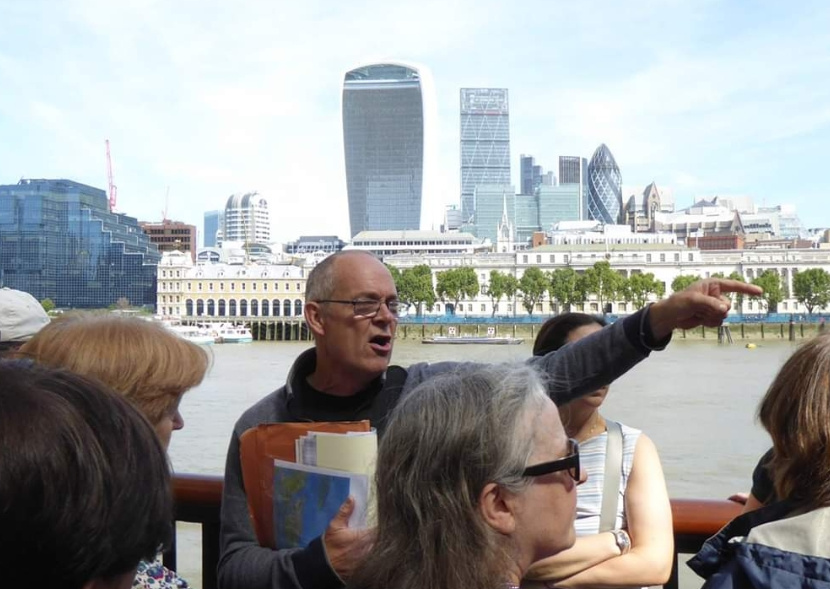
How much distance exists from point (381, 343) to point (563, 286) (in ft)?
212

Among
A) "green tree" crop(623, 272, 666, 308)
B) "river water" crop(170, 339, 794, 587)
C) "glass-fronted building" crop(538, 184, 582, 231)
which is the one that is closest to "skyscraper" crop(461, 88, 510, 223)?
"glass-fronted building" crop(538, 184, 582, 231)

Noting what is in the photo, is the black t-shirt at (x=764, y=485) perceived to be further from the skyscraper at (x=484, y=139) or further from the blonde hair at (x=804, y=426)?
the skyscraper at (x=484, y=139)

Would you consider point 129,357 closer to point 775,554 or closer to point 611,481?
point 611,481

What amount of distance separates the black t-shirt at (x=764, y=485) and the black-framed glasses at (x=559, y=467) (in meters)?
0.49

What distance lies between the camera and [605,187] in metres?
138

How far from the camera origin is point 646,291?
66.2 m

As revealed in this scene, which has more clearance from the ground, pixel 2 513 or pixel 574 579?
pixel 2 513

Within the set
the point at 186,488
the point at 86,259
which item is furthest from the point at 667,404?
the point at 86,259

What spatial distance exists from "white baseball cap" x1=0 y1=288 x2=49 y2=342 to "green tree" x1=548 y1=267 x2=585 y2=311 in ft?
207

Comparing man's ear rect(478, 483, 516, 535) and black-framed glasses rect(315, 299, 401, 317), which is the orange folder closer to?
black-framed glasses rect(315, 299, 401, 317)

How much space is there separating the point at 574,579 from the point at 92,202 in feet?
300

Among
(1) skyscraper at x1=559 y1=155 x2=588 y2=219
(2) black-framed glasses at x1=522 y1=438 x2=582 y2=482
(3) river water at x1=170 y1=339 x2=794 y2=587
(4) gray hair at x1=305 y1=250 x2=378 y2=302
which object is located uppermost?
(1) skyscraper at x1=559 y1=155 x2=588 y2=219

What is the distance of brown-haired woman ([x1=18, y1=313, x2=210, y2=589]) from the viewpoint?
1727 mm

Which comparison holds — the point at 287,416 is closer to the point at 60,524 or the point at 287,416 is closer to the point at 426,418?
the point at 426,418
